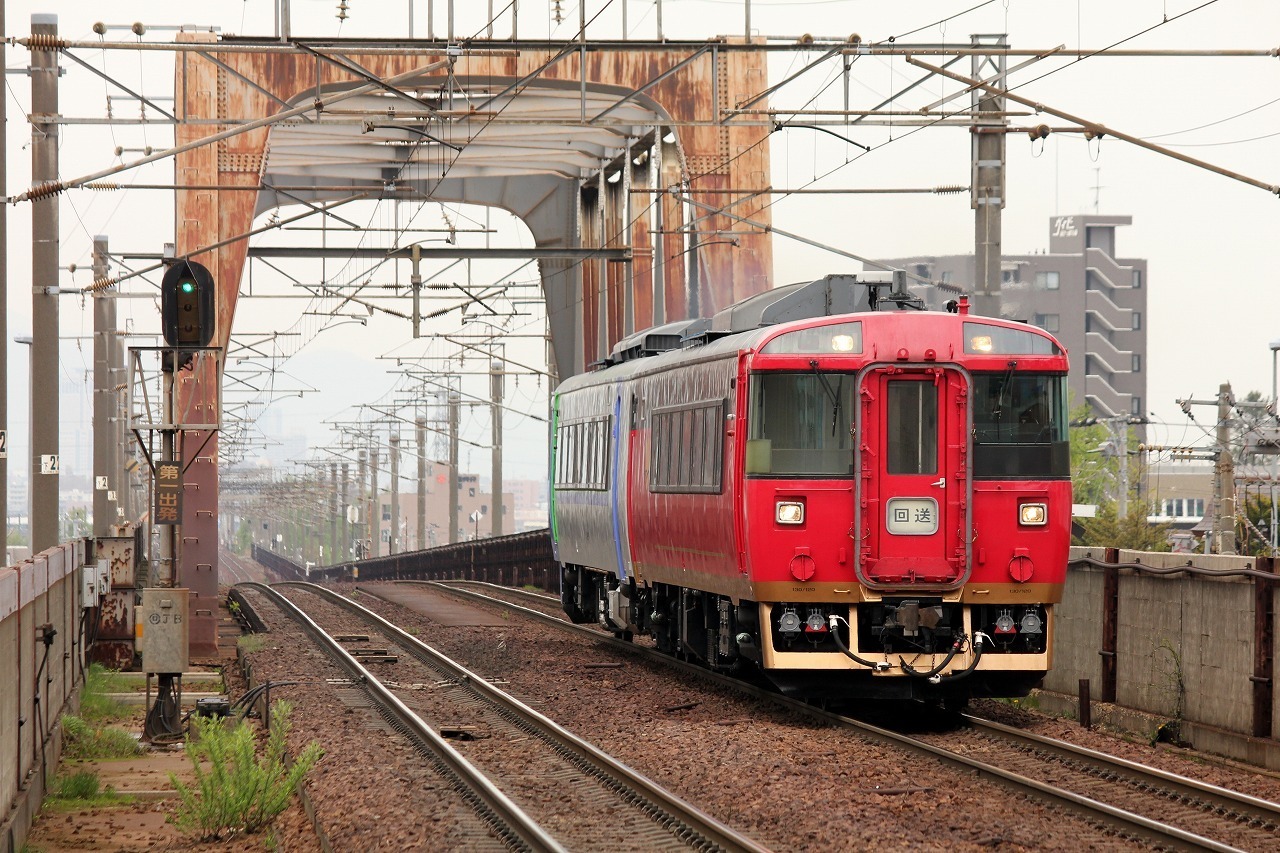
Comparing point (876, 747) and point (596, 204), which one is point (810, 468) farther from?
point (596, 204)

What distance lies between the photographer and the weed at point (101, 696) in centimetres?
1680

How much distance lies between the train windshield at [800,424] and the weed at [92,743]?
5564 mm

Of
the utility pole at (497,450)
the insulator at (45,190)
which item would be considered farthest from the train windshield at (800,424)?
the utility pole at (497,450)

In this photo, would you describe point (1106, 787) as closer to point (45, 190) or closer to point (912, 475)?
point (912, 475)

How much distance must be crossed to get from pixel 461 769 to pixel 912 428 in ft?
14.9

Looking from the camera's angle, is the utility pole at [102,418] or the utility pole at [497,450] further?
the utility pole at [497,450]

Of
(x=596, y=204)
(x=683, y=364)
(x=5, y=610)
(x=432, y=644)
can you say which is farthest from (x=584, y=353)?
(x=5, y=610)

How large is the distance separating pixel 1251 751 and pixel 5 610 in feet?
26.5

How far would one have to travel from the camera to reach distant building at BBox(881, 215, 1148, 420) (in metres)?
126

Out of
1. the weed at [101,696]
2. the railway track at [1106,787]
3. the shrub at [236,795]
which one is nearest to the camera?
the railway track at [1106,787]

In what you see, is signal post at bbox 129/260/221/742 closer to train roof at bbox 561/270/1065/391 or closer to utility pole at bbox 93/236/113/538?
train roof at bbox 561/270/1065/391

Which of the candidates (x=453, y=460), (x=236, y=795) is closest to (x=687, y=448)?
(x=236, y=795)

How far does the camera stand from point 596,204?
43750mm

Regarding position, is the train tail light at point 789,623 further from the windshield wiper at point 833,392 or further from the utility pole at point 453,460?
the utility pole at point 453,460
